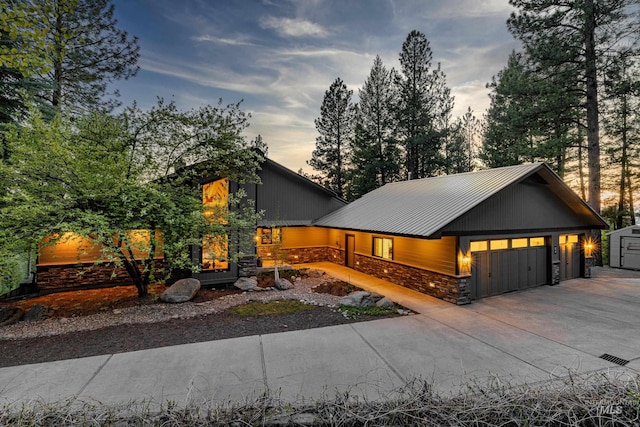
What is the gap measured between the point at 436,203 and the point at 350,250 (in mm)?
5858

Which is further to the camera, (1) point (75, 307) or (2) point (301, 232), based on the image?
(2) point (301, 232)

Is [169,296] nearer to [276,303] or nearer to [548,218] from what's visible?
[276,303]

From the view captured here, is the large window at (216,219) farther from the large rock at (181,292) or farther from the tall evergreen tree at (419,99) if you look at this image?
the tall evergreen tree at (419,99)

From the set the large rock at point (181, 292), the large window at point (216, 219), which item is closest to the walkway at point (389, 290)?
the large window at point (216, 219)

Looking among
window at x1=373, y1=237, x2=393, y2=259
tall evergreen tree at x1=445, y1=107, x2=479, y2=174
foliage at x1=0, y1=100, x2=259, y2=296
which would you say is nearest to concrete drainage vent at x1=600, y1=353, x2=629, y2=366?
window at x1=373, y1=237, x2=393, y2=259

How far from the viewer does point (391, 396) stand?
13.5 feet

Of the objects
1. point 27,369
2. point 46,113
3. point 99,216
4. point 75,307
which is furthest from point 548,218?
point 46,113

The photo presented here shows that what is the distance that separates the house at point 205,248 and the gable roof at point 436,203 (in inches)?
56.4

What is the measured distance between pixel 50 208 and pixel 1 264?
1.61m

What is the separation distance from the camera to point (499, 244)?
10.4 metres

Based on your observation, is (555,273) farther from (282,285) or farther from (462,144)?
(462,144)

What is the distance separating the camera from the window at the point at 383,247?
40.8ft

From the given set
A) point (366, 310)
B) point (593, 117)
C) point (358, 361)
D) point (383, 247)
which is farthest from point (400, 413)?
point (593, 117)

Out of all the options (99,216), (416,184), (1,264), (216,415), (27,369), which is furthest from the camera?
(416,184)
